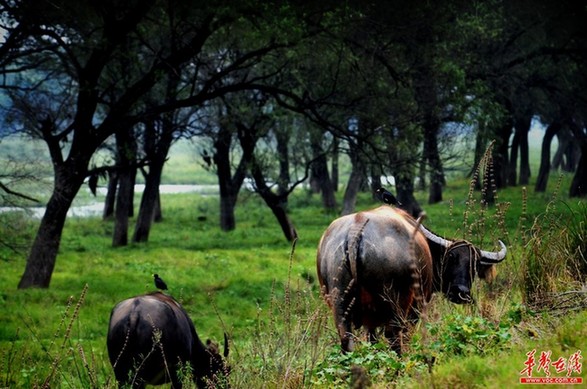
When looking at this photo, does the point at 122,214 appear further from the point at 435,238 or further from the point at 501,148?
the point at 435,238

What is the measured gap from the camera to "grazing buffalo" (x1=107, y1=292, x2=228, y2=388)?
34.5ft

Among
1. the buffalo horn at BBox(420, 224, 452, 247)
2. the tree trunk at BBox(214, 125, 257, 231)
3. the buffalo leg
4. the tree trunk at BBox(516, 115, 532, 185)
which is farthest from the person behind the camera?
the tree trunk at BBox(516, 115, 532, 185)

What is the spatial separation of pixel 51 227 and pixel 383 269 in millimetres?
12245

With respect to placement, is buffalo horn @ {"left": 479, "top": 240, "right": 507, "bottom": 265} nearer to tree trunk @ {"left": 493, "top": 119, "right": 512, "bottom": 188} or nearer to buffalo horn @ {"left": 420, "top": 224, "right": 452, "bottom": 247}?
buffalo horn @ {"left": 420, "top": 224, "right": 452, "bottom": 247}

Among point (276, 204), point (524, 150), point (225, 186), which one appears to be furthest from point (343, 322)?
point (524, 150)

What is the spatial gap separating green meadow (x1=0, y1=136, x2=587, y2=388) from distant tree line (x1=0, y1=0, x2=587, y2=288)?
199cm

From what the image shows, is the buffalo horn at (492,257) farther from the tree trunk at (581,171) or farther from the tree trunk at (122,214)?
the tree trunk at (581,171)

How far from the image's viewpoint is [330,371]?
7145 mm

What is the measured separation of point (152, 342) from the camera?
10.5m

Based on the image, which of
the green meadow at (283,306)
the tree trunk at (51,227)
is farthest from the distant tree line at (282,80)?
the green meadow at (283,306)

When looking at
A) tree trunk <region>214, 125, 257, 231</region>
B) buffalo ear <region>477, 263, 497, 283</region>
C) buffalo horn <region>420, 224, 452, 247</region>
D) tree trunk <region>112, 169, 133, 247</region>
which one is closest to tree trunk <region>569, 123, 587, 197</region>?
tree trunk <region>214, 125, 257, 231</region>

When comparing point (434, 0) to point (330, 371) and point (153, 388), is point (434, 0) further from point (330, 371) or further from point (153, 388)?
point (330, 371)

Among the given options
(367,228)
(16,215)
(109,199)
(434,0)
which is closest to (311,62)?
(434,0)

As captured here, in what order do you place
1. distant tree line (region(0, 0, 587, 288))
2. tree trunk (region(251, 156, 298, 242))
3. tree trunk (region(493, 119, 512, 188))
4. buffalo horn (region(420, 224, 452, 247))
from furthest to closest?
tree trunk (region(493, 119, 512, 188)) < tree trunk (region(251, 156, 298, 242)) < distant tree line (region(0, 0, 587, 288)) < buffalo horn (region(420, 224, 452, 247))
